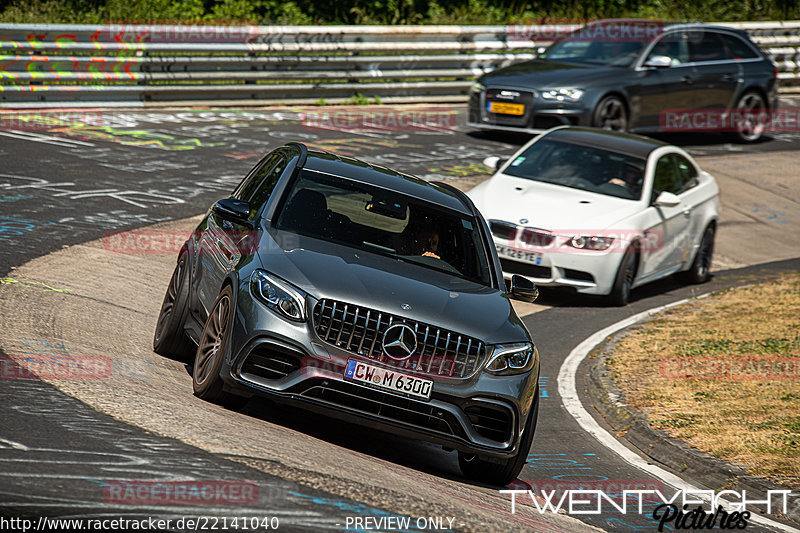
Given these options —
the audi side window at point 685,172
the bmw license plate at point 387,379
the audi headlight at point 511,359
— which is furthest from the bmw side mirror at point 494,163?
the bmw license plate at point 387,379

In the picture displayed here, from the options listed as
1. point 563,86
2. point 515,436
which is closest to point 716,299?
point 563,86

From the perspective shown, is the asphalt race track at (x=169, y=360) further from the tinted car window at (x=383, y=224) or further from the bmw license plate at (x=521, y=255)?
the tinted car window at (x=383, y=224)

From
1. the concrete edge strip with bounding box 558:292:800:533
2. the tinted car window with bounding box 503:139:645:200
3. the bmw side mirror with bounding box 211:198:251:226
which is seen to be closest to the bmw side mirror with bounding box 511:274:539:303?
the concrete edge strip with bounding box 558:292:800:533

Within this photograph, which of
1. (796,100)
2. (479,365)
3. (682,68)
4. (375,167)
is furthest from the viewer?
(796,100)

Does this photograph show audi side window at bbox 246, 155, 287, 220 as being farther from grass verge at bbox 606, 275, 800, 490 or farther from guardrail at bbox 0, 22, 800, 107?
guardrail at bbox 0, 22, 800, 107

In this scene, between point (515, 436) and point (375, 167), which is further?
point (375, 167)

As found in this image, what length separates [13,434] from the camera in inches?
203

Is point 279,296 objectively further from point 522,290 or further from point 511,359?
point 522,290

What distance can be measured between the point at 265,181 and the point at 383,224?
994 mm

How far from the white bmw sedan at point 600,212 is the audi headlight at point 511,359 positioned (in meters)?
5.41

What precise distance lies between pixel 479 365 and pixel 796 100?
22.8 meters

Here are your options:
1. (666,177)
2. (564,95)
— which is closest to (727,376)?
(666,177)

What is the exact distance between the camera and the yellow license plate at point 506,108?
1831 centimetres

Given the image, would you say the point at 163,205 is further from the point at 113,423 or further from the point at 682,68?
the point at 682,68
